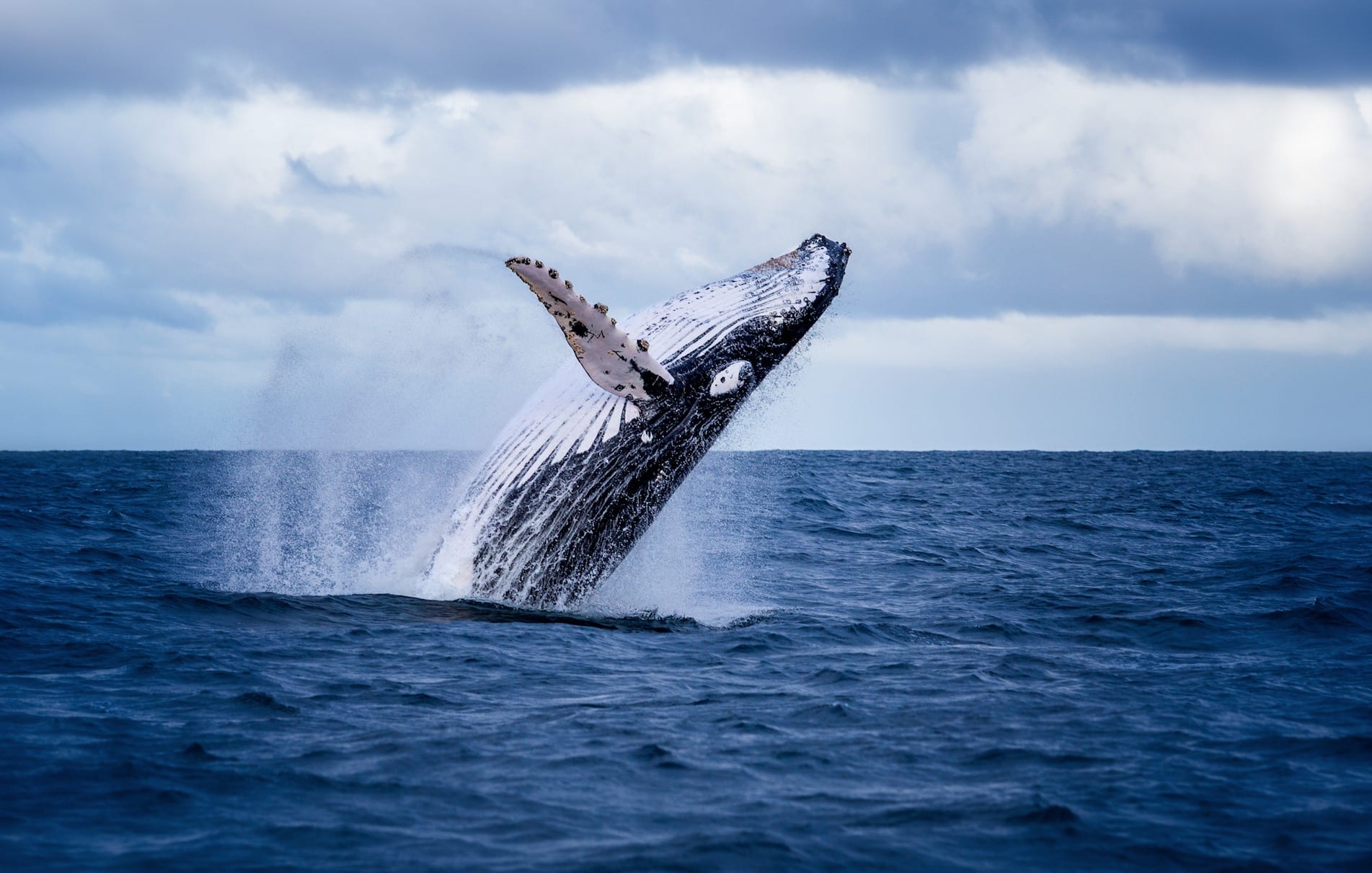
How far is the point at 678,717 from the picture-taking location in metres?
7.55

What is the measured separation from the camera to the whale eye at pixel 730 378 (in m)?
10.8

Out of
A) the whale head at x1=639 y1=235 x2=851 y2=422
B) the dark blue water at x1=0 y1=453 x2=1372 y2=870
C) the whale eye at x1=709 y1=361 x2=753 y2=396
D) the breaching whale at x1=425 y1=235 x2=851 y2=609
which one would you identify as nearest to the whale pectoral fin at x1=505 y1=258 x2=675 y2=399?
the breaching whale at x1=425 y1=235 x2=851 y2=609

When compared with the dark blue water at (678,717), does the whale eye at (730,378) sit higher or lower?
higher

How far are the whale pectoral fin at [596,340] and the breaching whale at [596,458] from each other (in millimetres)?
276

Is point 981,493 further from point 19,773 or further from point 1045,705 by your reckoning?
point 19,773

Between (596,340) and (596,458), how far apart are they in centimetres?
150

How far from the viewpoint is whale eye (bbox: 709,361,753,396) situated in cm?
1079

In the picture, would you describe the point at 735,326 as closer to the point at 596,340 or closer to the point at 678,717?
the point at 596,340

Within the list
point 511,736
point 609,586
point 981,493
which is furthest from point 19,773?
point 981,493

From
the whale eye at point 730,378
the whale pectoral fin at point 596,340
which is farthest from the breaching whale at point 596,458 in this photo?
the whale pectoral fin at point 596,340

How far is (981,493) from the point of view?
38281 millimetres

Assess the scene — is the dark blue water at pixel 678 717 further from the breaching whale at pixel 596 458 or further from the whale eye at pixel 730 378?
the whale eye at pixel 730 378

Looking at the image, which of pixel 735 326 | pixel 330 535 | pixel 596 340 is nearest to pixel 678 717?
pixel 596 340

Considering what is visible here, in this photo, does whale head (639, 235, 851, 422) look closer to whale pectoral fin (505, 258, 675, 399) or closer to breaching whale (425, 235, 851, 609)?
breaching whale (425, 235, 851, 609)
